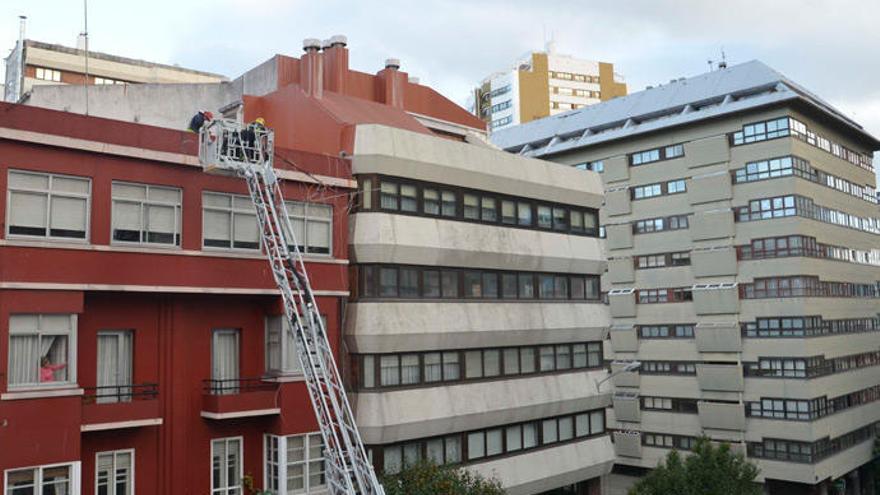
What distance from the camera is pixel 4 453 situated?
20.6 m

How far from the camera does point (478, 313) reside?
1339 inches

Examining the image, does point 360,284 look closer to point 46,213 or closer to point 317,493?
point 317,493

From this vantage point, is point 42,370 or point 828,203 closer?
point 42,370

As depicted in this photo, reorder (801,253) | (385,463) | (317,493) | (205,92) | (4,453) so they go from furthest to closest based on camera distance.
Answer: (801,253)
(205,92)
(385,463)
(317,493)
(4,453)

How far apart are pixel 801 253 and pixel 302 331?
128 feet

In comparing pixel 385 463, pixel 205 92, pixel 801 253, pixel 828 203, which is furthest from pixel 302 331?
pixel 828 203

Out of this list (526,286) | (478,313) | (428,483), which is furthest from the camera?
(526,286)

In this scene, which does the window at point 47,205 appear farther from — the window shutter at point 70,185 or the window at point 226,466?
the window at point 226,466

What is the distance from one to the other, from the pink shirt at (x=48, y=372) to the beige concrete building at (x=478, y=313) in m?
10.5

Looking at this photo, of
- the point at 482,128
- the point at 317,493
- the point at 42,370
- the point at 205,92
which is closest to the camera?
the point at 42,370

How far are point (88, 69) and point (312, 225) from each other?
53717mm

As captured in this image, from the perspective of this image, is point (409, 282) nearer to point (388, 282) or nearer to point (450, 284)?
point (388, 282)


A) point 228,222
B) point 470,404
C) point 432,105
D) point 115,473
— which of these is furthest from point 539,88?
point 115,473

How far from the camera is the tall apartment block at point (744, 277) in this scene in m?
50.9
